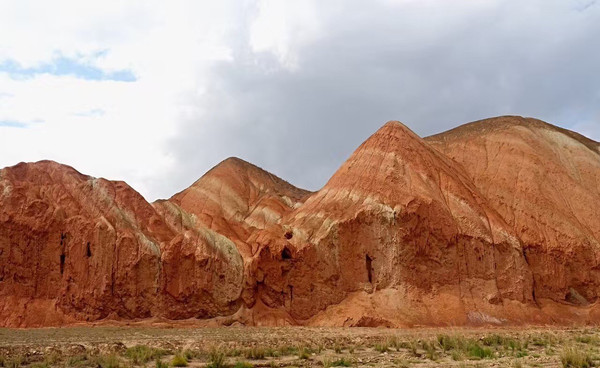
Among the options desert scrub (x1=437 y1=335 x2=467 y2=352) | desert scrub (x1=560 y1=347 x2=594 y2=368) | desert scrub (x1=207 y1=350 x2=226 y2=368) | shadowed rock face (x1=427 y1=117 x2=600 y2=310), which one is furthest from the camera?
shadowed rock face (x1=427 y1=117 x2=600 y2=310)

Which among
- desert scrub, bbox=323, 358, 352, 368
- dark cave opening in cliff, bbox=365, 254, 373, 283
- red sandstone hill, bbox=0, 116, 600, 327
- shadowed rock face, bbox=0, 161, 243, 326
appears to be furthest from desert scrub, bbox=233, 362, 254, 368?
dark cave opening in cliff, bbox=365, 254, 373, 283

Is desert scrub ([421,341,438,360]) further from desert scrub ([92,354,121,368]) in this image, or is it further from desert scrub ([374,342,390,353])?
desert scrub ([92,354,121,368])

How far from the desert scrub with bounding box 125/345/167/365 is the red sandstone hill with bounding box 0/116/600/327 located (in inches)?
862

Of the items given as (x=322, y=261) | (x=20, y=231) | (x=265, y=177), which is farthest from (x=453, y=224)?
(x=265, y=177)

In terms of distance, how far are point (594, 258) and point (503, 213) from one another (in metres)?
7.90

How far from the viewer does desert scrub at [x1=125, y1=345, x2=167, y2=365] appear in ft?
63.0

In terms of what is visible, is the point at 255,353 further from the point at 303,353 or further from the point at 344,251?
the point at 344,251

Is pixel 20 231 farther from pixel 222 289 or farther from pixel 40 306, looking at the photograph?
pixel 222 289

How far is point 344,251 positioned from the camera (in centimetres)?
4825

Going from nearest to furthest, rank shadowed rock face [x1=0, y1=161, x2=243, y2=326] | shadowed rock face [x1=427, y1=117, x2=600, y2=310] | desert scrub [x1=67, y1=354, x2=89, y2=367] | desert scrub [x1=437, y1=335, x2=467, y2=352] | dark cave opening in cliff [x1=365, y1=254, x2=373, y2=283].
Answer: desert scrub [x1=67, y1=354, x2=89, y2=367] → desert scrub [x1=437, y1=335, x2=467, y2=352] → shadowed rock face [x1=0, y1=161, x2=243, y2=326] → dark cave opening in cliff [x1=365, y1=254, x2=373, y2=283] → shadowed rock face [x1=427, y1=117, x2=600, y2=310]

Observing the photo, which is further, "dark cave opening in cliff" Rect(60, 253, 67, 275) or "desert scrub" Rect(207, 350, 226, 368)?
"dark cave opening in cliff" Rect(60, 253, 67, 275)

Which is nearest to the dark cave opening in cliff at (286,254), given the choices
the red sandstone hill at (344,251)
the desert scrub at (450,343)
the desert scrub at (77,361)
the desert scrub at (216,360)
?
A: the red sandstone hill at (344,251)

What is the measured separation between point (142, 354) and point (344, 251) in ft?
96.2

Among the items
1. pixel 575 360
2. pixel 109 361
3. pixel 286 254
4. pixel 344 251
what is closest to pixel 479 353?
pixel 575 360
